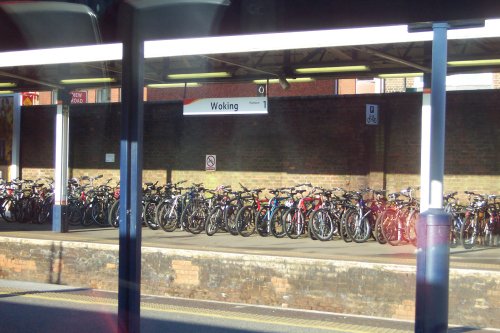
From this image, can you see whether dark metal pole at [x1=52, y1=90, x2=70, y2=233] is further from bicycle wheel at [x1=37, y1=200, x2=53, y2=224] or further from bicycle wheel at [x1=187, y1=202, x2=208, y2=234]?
bicycle wheel at [x1=187, y1=202, x2=208, y2=234]

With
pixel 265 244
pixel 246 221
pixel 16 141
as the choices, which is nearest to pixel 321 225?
pixel 265 244

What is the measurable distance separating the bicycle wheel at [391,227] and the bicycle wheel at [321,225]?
1135 millimetres

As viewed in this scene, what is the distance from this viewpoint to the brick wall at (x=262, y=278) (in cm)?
774

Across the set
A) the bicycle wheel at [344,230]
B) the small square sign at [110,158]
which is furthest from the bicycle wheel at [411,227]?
the small square sign at [110,158]

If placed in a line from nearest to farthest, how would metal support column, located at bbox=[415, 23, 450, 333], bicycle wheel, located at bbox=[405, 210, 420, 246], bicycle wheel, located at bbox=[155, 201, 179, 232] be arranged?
metal support column, located at bbox=[415, 23, 450, 333] → bicycle wheel, located at bbox=[405, 210, 420, 246] → bicycle wheel, located at bbox=[155, 201, 179, 232]

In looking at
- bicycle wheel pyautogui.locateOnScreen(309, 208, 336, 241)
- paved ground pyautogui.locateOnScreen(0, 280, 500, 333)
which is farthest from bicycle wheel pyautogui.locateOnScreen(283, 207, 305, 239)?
paved ground pyautogui.locateOnScreen(0, 280, 500, 333)

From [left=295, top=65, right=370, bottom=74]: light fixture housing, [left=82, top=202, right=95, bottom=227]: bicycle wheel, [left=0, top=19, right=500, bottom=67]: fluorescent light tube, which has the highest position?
[left=295, top=65, right=370, bottom=74]: light fixture housing

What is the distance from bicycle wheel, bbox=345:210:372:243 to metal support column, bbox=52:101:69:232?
6087 mm

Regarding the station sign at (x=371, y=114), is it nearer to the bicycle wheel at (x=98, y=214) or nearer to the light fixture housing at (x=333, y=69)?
the light fixture housing at (x=333, y=69)

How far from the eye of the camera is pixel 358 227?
45.8 ft

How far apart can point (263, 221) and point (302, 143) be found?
2.32m

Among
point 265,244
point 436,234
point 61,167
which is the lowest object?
point 265,244

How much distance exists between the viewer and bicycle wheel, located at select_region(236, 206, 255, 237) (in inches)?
590

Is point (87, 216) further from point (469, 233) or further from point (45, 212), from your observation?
point (469, 233)
